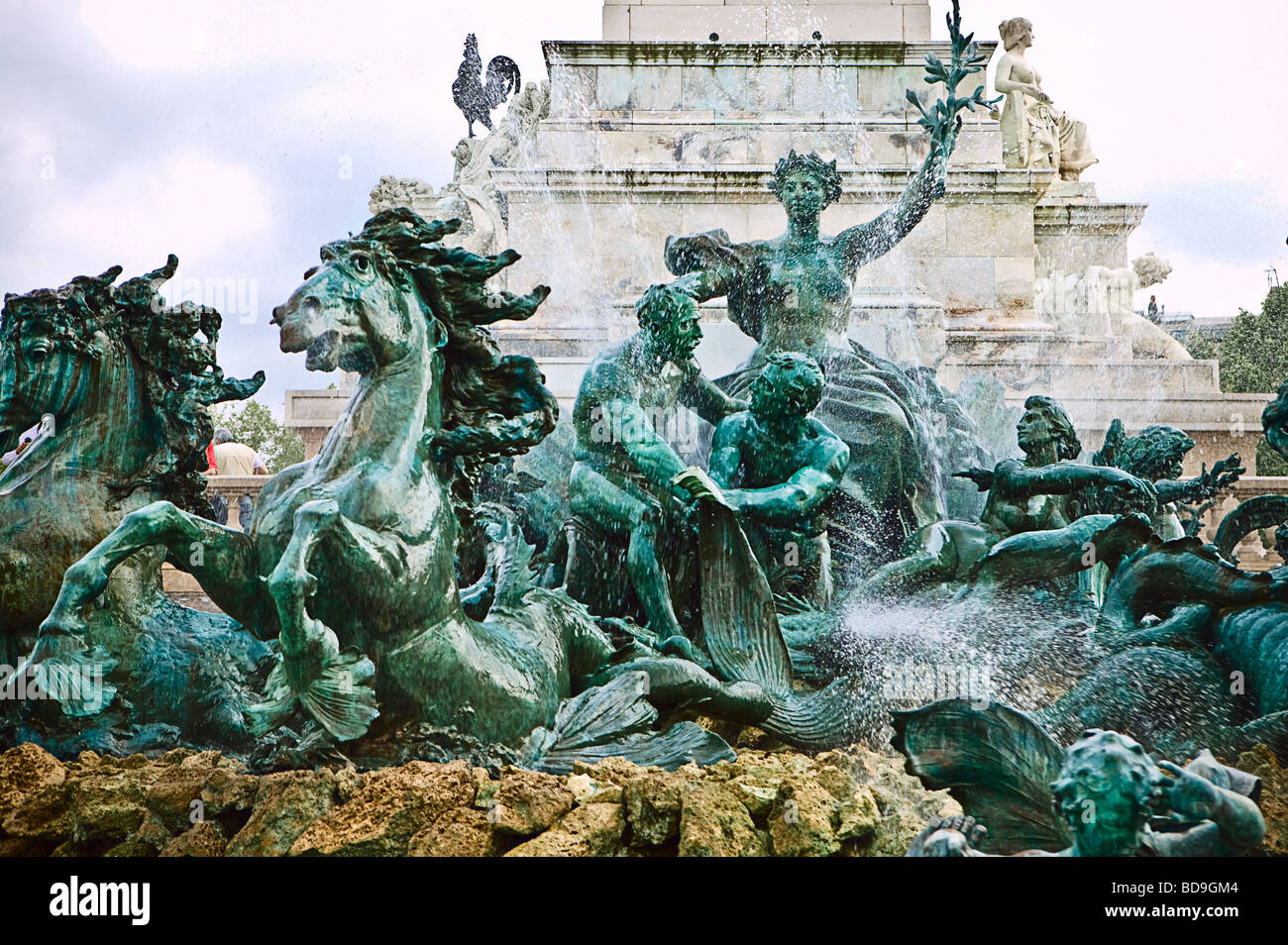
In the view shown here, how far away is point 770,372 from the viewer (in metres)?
5.66

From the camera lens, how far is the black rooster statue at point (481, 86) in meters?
13.7

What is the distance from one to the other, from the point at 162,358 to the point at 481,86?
9.20 meters

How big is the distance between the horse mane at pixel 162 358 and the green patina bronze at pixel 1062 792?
9.27ft

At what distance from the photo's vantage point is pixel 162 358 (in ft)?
17.1

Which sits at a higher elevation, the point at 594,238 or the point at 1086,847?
the point at 594,238

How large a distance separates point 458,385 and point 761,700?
1.56 meters

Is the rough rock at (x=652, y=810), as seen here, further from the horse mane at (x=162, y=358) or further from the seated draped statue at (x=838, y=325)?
the seated draped statue at (x=838, y=325)

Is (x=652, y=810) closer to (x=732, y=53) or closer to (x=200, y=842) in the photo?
(x=200, y=842)

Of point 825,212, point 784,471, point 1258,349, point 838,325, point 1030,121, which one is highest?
point 1030,121

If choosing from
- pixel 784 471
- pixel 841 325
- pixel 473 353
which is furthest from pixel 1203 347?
pixel 473 353
